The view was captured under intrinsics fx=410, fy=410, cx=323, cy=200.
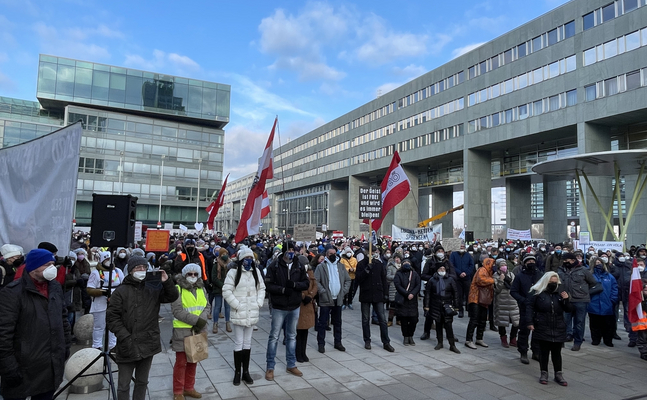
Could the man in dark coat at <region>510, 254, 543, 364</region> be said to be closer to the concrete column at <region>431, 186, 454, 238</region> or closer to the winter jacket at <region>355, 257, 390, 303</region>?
the winter jacket at <region>355, 257, 390, 303</region>

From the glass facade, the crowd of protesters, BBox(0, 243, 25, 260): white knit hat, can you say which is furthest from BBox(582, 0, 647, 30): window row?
the glass facade

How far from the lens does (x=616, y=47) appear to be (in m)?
30.5

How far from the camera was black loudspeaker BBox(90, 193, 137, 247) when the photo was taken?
6.37 meters

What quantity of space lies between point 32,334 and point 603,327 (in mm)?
10867

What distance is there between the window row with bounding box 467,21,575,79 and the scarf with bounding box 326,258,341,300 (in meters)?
35.7

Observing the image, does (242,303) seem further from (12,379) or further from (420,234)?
(420,234)

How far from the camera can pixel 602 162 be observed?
2208 cm

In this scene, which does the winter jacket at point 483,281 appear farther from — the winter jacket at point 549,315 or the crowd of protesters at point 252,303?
the winter jacket at point 549,315

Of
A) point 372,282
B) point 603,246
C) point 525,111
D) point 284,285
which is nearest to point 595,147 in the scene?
point 525,111

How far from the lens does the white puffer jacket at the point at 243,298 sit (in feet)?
20.8

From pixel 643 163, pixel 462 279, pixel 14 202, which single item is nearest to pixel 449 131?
pixel 643 163

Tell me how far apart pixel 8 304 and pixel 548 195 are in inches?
1991

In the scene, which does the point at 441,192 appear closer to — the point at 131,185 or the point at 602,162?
the point at 602,162

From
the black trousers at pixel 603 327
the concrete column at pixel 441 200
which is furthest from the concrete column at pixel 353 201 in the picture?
the black trousers at pixel 603 327
